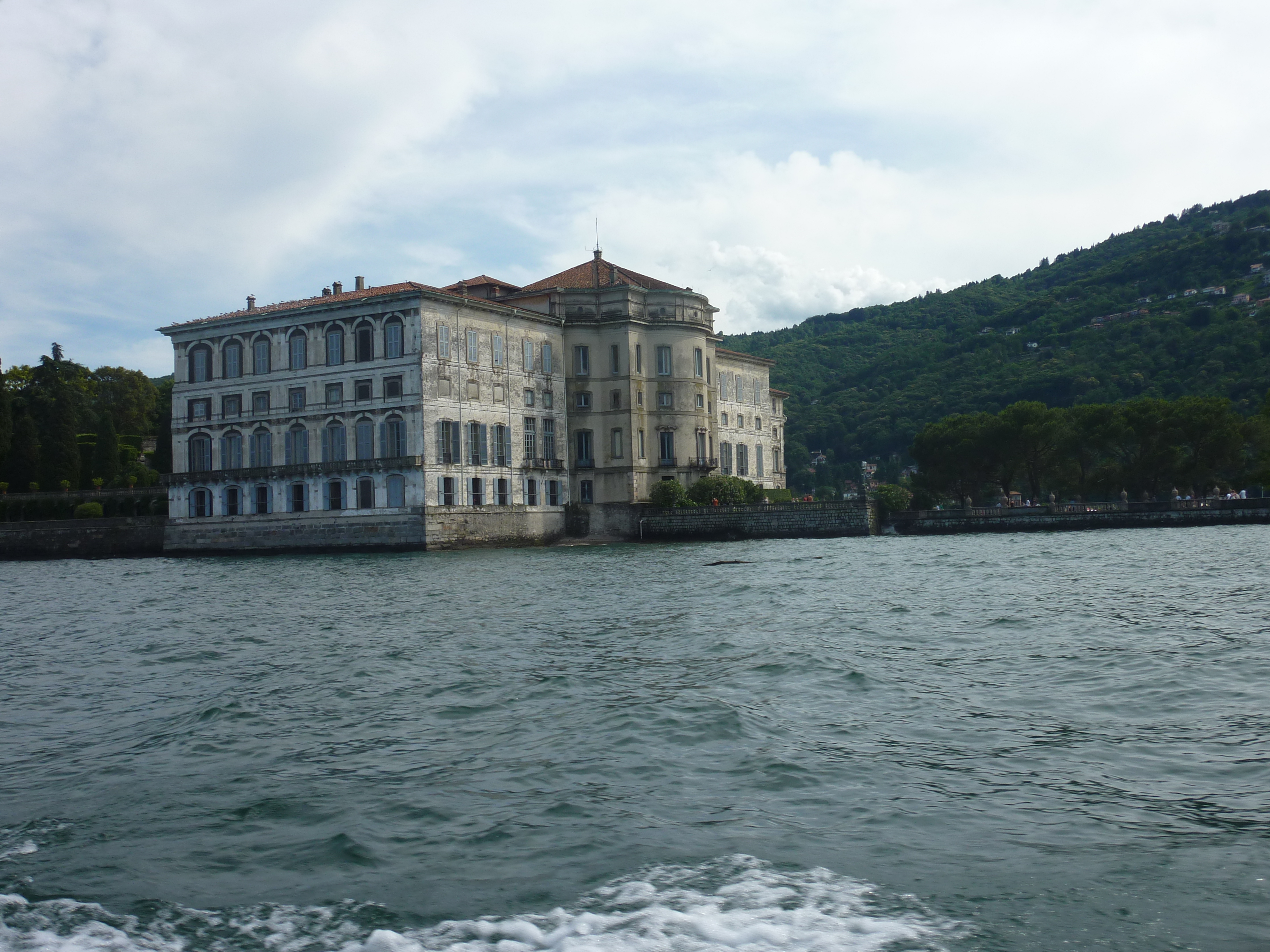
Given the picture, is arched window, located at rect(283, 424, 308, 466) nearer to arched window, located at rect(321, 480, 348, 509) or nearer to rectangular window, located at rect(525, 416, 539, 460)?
arched window, located at rect(321, 480, 348, 509)

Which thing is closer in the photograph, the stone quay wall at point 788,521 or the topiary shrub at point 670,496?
the stone quay wall at point 788,521

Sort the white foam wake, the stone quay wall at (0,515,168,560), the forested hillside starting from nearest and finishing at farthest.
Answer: the white foam wake
the stone quay wall at (0,515,168,560)
the forested hillside

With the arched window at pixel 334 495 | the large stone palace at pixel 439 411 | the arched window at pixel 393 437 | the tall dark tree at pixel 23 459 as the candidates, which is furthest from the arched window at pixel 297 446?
the tall dark tree at pixel 23 459

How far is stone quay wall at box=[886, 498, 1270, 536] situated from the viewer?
51.8m

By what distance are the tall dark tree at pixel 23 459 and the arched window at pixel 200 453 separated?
17.1m

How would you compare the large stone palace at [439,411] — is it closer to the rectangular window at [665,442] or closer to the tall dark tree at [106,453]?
the rectangular window at [665,442]

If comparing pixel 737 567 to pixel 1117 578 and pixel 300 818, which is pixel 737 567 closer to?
pixel 1117 578

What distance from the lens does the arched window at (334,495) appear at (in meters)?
52.2

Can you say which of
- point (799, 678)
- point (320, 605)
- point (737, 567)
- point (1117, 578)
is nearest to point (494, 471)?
point (737, 567)

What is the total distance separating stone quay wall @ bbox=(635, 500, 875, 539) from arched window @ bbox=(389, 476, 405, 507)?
14.3 metres

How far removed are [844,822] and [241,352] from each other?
2109 inches

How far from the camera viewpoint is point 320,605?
23.1 meters

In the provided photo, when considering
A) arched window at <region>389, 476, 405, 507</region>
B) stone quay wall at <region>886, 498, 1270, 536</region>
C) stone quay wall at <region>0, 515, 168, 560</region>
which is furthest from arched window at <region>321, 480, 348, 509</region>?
stone quay wall at <region>886, 498, 1270, 536</region>

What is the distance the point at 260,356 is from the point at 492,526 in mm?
14309
